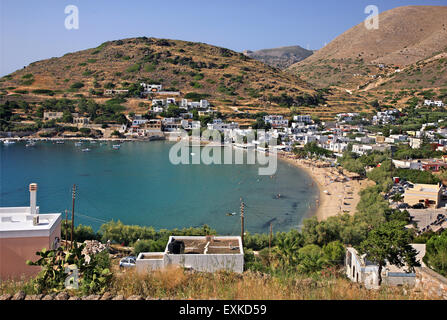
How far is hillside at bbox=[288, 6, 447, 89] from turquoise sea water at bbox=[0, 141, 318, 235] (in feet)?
114

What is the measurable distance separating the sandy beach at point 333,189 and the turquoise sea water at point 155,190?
410 millimetres

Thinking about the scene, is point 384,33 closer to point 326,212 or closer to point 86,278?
point 326,212

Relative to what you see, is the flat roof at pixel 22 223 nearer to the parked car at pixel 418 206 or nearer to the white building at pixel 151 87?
the parked car at pixel 418 206

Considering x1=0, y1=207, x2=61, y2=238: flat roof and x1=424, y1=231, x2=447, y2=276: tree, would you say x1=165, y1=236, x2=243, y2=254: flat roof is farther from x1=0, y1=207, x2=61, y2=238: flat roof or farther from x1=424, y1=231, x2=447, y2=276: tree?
x1=424, y1=231, x2=447, y2=276: tree

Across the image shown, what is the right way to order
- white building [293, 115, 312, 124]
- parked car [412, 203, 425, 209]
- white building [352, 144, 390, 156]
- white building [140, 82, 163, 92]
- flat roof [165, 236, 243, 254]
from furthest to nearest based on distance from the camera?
white building [140, 82, 163, 92] → white building [293, 115, 312, 124] → white building [352, 144, 390, 156] → parked car [412, 203, 425, 209] → flat roof [165, 236, 243, 254]

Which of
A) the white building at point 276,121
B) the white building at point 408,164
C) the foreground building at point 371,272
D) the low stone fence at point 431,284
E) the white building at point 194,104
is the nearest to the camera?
the low stone fence at point 431,284

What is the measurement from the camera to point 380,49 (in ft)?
194

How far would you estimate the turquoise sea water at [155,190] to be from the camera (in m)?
11.9

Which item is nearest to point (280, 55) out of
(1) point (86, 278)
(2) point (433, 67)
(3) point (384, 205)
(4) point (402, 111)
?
(2) point (433, 67)

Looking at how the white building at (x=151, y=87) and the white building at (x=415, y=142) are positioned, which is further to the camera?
the white building at (x=151, y=87)

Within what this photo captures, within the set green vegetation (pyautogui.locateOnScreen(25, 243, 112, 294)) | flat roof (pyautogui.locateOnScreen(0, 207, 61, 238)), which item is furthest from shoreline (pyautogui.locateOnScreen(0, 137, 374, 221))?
green vegetation (pyautogui.locateOnScreen(25, 243, 112, 294))

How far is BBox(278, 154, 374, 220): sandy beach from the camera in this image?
12.1 metres

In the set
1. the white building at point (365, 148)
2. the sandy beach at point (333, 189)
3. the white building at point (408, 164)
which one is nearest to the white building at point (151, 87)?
the sandy beach at point (333, 189)

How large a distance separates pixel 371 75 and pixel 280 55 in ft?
248
